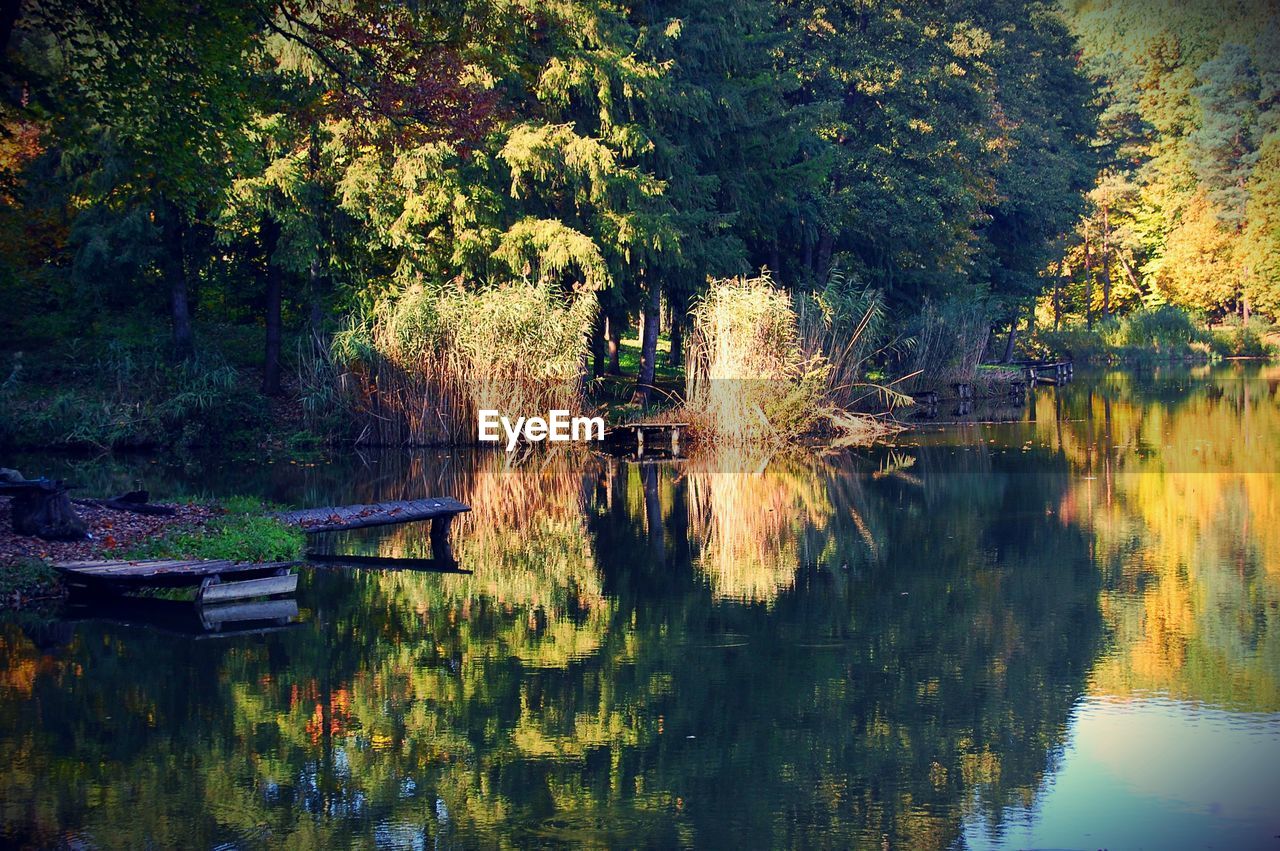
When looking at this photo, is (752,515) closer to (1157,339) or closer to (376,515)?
(376,515)

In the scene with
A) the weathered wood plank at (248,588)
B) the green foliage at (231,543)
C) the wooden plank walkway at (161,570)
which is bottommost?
the weathered wood plank at (248,588)

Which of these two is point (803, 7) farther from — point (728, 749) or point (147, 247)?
point (728, 749)

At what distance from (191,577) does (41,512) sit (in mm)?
2192

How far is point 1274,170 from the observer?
58.4 meters

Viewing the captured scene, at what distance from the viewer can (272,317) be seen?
2800cm

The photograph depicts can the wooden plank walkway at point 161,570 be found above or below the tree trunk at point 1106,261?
below

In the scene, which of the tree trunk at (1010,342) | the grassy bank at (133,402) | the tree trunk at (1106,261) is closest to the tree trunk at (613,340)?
the grassy bank at (133,402)

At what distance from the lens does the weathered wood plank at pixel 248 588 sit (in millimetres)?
11508

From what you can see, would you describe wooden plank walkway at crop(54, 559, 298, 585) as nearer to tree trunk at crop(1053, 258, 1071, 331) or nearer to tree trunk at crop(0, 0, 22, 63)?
tree trunk at crop(0, 0, 22, 63)

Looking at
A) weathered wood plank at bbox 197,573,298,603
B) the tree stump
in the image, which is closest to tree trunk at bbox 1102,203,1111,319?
weathered wood plank at bbox 197,573,298,603

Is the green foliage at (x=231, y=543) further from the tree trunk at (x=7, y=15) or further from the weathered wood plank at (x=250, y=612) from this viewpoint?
the tree trunk at (x=7, y=15)

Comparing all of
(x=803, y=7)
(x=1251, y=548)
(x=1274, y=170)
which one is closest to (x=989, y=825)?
(x=1251, y=548)

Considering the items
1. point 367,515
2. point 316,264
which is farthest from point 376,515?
point 316,264

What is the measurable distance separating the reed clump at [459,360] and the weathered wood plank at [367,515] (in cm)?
926
